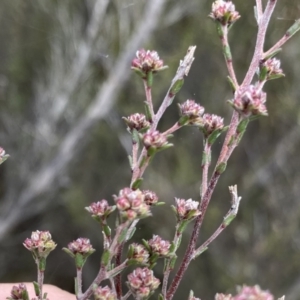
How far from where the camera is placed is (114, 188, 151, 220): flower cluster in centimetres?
38

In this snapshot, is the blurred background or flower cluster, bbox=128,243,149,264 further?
the blurred background

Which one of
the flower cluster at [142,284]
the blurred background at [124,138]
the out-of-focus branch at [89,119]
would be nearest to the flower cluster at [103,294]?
the flower cluster at [142,284]

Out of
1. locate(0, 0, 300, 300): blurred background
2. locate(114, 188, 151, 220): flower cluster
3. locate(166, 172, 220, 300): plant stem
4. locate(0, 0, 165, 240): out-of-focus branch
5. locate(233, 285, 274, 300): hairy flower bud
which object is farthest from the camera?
locate(0, 0, 165, 240): out-of-focus branch

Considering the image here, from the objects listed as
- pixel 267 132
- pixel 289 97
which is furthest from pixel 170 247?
pixel 267 132

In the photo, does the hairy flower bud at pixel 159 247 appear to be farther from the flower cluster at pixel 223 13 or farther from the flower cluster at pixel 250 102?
the flower cluster at pixel 223 13

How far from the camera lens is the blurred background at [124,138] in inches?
71.5

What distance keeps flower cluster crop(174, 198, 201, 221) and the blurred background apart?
119 centimetres

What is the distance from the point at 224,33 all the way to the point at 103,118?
1.79 meters

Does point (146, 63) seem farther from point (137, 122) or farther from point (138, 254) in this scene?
point (138, 254)

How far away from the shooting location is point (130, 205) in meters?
0.38

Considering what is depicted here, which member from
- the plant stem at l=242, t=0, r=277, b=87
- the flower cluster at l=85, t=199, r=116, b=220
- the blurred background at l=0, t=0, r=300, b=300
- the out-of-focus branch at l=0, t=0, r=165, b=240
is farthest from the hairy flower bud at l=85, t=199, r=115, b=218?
the out-of-focus branch at l=0, t=0, r=165, b=240

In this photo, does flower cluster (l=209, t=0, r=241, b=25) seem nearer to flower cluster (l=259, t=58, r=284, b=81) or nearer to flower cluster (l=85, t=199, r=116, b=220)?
flower cluster (l=259, t=58, r=284, b=81)

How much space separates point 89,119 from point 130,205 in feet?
5.85

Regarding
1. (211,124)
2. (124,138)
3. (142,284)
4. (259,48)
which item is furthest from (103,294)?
(124,138)
